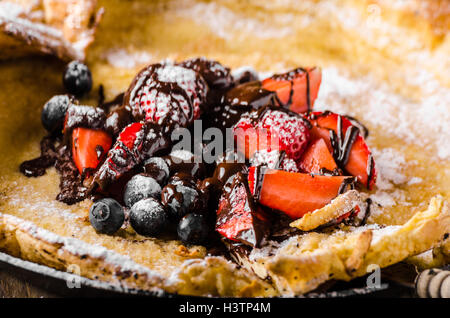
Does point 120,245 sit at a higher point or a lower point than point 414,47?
lower

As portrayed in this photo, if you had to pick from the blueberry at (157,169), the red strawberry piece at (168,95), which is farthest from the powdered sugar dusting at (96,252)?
the red strawberry piece at (168,95)

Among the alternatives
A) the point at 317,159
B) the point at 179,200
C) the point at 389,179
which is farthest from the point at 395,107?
the point at 179,200

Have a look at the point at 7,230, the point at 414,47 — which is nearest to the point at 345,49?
the point at 414,47

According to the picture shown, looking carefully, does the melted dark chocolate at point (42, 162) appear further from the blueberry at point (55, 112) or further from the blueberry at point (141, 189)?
the blueberry at point (141, 189)

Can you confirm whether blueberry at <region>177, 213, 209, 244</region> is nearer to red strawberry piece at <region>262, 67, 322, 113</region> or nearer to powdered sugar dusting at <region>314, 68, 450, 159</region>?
red strawberry piece at <region>262, 67, 322, 113</region>

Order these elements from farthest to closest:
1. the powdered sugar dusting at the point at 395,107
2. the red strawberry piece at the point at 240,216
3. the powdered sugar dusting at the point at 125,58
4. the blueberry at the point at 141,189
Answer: the powdered sugar dusting at the point at 125,58
the powdered sugar dusting at the point at 395,107
the blueberry at the point at 141,189
the red strawberry piece at the point at 240,216

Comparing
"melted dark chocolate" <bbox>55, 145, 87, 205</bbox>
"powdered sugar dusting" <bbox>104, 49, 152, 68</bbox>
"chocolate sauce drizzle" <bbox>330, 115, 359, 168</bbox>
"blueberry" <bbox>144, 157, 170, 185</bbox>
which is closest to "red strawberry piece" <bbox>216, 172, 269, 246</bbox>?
"blueberry" <bbox>144, 157, 170, 185</bbox>
